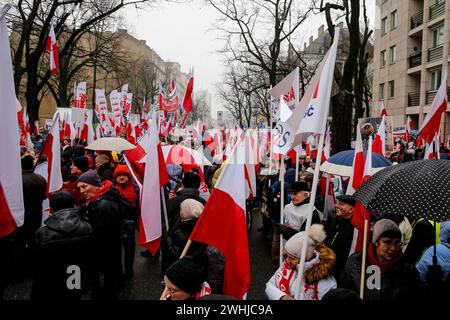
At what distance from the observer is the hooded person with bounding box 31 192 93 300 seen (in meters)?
3.65

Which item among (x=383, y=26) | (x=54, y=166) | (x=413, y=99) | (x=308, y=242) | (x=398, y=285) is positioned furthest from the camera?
(x=383, y=26)

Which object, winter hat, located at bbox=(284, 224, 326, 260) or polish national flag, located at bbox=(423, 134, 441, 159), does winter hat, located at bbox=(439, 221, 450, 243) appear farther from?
polish national flag, located at bbox=(423, 134, 441, 159)

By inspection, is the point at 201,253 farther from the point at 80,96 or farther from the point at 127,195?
the point at 80,96

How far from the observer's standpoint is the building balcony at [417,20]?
3088cm

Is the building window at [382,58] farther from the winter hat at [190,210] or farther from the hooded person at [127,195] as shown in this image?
the winter hat at [190,210]

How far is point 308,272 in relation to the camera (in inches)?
127

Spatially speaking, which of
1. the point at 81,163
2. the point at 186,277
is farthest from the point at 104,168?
the point at 186,277

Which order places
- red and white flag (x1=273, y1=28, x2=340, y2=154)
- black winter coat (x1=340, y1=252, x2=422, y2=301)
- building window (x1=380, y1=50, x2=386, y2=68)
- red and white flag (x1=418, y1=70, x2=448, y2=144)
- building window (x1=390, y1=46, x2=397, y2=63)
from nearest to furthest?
1. black winter coat (x1=340, y1=252, x2=422, y2=301)
2. red and white flag (x1=273, y1=28, x2=340, y2=154)
3. red and white flag (x1=418, y1=70, x2=448, y2=144)
4. building window (x1=390, y1=46, x2=397, y2=63)
5. building window (x1=380, y1=50, x2=386, y2=68)

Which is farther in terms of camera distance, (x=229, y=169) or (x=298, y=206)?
(x=298, y=206)

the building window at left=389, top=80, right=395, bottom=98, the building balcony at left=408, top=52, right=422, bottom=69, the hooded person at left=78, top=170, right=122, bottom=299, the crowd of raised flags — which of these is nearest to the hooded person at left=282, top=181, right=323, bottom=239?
the crowd of raised flags

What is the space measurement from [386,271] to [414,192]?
0.70m

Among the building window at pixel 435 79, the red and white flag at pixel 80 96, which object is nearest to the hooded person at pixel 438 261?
the red and white flag at pixel 80 96

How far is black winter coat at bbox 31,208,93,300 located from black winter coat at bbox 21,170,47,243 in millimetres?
2041
